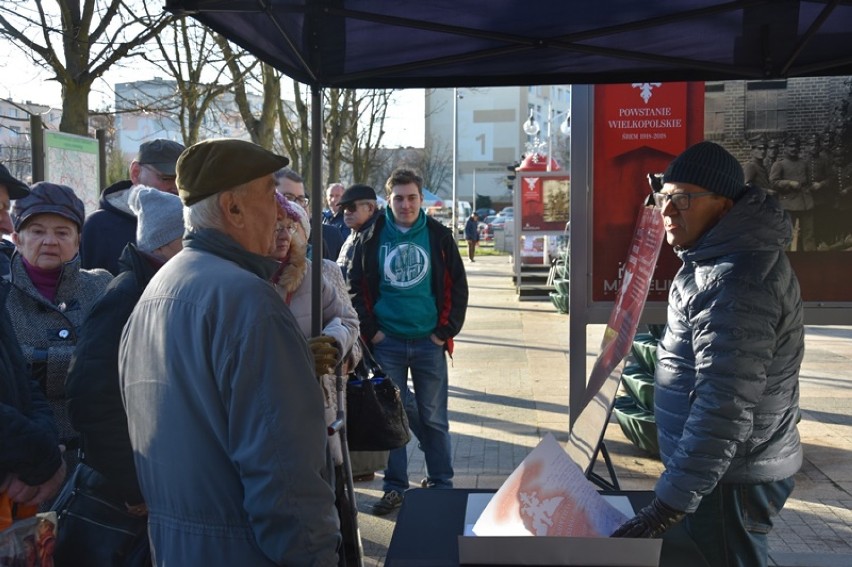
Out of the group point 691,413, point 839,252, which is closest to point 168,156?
point 691,413

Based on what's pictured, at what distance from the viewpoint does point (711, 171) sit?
281cm

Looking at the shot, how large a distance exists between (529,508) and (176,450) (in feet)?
2.93

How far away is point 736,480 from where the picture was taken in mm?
2744

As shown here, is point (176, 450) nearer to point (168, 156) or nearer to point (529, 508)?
point (529, 508)

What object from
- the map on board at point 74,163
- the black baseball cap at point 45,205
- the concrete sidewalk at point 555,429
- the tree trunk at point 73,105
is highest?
the tree trunk at point 73,105

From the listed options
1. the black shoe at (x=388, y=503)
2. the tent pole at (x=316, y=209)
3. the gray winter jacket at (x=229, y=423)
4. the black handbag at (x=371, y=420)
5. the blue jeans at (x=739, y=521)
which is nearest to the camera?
the gray winter jacket at (x=229, y=423)

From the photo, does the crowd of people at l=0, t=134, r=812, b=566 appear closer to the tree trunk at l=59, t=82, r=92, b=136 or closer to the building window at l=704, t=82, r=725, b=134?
the building window at l=704, t=82, r=725, b=134

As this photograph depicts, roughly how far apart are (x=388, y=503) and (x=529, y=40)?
317 centimetres

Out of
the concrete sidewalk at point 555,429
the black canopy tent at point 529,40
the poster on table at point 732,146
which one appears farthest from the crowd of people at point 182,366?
the poster on table at point 732,146

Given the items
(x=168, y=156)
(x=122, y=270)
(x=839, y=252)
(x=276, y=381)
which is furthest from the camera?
(x=839, y=252)

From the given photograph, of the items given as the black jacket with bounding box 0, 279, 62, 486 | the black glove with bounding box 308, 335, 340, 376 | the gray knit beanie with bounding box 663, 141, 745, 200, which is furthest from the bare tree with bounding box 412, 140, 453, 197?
the gray knit beanie with bounding box 663, 141, 745, 200

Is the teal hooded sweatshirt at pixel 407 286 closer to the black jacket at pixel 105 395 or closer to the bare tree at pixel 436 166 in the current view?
the black jacket at pixel 105 395

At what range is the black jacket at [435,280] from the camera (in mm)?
5562

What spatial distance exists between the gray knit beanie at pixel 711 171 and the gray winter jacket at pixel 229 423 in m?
1.46
